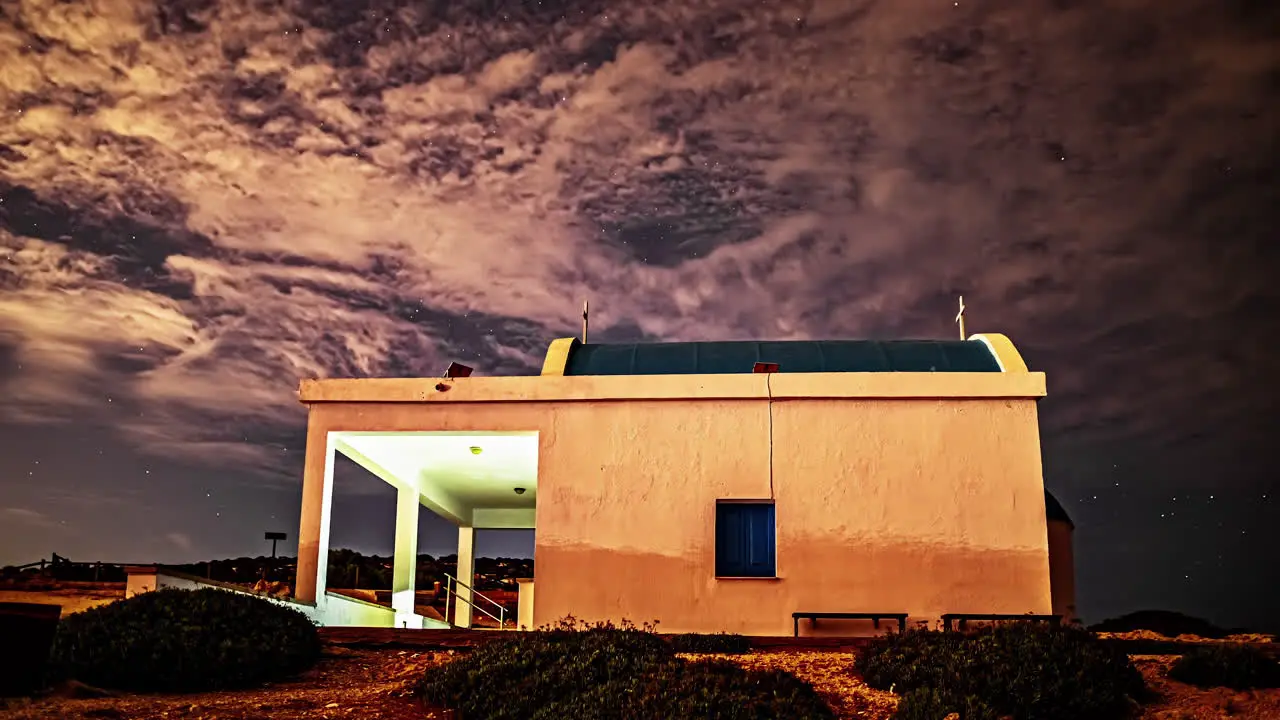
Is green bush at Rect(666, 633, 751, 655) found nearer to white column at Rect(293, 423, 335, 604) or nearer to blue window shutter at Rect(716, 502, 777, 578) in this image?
Result: blue window shutter at Rect(716, 502, 777, 578)

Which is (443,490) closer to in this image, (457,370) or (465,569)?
(465,569)

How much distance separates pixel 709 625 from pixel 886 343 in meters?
5.70

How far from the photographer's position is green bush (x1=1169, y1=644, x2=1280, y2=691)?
11703 millimetres

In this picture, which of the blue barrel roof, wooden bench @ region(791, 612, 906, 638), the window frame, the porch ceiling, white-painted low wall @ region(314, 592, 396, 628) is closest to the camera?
wooden bench @ region(791, 612, 906, 638)

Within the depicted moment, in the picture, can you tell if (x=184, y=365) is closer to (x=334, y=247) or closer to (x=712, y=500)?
(x=334, y=247)

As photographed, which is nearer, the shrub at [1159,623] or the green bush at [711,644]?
the green bush at [711,644]

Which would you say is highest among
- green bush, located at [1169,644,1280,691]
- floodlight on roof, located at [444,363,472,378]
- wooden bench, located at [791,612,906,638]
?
floodlight on roof, located at [444,363,472,378]

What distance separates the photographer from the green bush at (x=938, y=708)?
1009 cm

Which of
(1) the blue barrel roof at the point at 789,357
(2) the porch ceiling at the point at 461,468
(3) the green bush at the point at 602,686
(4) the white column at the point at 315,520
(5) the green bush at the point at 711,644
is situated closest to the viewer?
(3) the green bush at the point at 602,686

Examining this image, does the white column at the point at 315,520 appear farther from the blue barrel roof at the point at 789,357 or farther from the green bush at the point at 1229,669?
the green bush at the point at 1229,669

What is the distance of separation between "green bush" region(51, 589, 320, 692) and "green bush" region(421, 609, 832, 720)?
1875 millimetres

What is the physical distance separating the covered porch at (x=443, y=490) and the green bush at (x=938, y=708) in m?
8.25

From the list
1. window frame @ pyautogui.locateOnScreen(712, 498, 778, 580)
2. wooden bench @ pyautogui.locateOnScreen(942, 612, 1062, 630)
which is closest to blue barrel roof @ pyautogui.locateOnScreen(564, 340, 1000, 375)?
window frame @ pyautogui.locateOnScreen(712, 498, 778, 580)

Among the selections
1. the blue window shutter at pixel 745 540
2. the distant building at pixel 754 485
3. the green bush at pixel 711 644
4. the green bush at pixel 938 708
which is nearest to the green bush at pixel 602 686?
the green bush at pixel 938 708
